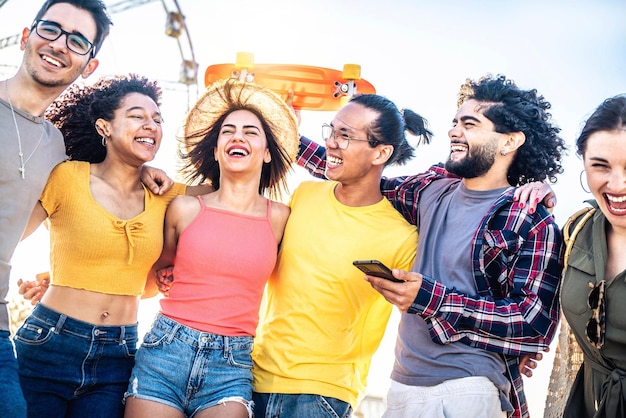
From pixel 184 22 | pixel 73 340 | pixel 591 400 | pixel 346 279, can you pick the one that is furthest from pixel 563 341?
pixel 184 22

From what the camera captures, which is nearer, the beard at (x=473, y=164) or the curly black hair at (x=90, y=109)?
the beard at (x=473, y=164)

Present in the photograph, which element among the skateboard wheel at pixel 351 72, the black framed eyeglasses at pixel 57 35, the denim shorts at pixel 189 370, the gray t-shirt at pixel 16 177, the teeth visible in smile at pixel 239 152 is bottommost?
the denim shorts at pixel 189 370

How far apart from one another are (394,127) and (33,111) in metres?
2.24

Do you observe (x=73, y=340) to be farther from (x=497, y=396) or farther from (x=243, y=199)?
(x=497, y=396)

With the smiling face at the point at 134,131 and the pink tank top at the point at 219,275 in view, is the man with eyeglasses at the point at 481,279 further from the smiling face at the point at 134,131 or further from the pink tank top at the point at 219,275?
the smiling face at the point at 134,131

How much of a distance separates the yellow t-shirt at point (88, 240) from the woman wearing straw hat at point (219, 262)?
22cm

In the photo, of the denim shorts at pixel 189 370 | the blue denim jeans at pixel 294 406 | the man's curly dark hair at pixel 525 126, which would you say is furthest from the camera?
the man's curly dark hair at pixel 525 126

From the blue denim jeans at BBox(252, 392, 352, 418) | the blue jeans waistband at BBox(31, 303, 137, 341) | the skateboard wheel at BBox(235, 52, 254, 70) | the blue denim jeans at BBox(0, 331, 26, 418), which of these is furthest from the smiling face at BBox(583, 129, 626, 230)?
the blue denim jeans at BBox(0, 331, 26, 418)

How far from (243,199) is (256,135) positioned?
430 mm

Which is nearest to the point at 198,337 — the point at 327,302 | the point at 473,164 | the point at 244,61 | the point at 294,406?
the point at 294,406

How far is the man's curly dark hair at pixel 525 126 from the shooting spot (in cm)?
417

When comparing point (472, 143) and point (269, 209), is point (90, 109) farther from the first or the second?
point (472, 143)

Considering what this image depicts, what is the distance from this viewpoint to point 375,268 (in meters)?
3.41

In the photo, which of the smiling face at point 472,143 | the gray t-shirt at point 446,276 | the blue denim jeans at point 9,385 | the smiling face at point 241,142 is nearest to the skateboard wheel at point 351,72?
the smiling face at point 241,142
